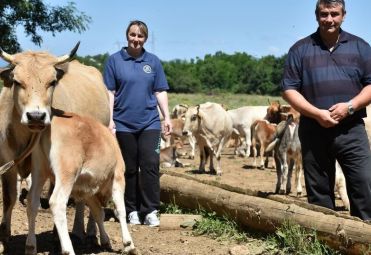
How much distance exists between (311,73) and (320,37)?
342 mm

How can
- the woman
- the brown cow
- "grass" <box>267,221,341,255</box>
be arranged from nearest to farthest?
the brown cow, "grass" <box>267,221,341,255</box>, the woman

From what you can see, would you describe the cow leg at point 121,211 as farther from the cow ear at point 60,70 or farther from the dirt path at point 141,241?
the cow ear at point 60,70

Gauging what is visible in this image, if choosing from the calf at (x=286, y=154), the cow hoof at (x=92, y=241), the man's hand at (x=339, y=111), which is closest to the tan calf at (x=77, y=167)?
the cow hoof at (x=92, y=241)

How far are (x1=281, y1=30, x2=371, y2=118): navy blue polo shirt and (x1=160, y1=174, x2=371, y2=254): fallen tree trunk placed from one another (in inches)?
40.7

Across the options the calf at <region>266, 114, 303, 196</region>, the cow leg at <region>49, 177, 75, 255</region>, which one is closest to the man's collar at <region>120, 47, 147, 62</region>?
the cow leg at <region>49, 177, 75, 255</region>

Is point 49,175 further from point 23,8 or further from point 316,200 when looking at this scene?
point 23,8

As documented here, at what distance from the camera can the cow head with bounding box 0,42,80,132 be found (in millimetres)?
5683

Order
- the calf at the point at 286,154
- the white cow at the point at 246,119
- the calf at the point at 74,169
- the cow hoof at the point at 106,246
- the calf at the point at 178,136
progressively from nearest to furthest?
the calf at the point at 74,169
the cow hoof at the point at 106,246
the calf at the point at 286,154
the calf at the point at 178,136
the white cow at the point at 246,119

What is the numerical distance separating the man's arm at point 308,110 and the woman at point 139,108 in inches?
114

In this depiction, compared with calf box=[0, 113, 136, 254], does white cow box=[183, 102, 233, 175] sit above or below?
below

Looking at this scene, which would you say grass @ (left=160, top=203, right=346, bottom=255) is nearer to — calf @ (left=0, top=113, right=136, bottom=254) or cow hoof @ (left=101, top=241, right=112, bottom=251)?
cow hoof @ (left=101, top=241, right=112, bottom=251)

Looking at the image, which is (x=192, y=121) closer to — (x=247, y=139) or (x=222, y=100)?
(x=247, y=139)

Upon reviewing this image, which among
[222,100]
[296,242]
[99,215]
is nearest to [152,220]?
[99,215]

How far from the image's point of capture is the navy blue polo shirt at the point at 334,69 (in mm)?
6008
